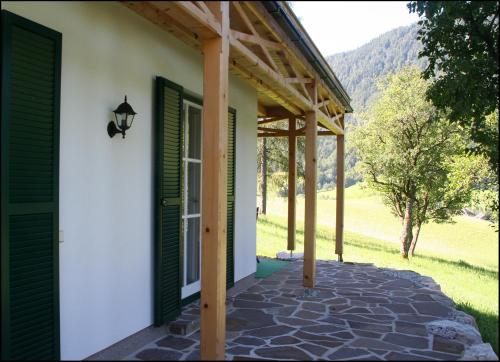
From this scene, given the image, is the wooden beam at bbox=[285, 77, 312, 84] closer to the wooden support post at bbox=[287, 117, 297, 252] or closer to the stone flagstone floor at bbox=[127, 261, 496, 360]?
the stone flagstone floor at bbox=[127, 261, 496, 360]

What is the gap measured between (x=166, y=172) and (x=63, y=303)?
1.54 meters

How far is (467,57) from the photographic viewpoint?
4777 mm

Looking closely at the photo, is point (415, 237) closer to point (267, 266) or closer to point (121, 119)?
point (267, 266)

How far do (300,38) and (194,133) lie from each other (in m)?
1.52

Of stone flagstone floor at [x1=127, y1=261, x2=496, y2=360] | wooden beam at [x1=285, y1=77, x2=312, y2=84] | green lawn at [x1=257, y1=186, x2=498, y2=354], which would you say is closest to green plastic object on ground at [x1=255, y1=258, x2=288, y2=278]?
stone flagstone floor at [x1=127, y1=261, x2=496, y2=360]

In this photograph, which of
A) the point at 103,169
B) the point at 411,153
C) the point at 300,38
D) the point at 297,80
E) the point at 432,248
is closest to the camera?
the point at 103,169

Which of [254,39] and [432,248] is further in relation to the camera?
[432,248]

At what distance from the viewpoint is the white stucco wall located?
2.87 metres

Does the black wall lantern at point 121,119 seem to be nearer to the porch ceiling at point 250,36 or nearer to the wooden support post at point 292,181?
the porch ceiling at point 250,36

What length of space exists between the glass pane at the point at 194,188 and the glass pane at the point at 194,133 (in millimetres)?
122

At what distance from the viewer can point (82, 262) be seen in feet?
9.89

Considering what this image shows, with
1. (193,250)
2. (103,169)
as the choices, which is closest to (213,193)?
(103,169)

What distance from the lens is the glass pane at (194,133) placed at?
4828 millimetres

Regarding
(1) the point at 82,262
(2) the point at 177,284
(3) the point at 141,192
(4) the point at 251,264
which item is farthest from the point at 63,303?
(4) the point at 251,264
